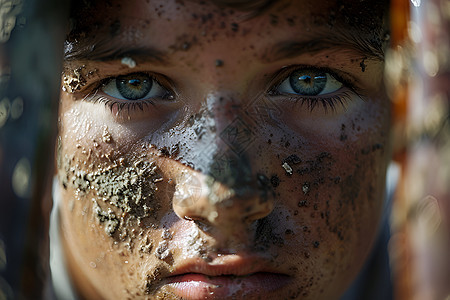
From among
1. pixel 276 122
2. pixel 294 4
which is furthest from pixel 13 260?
pixel 294 4

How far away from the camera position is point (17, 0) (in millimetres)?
910

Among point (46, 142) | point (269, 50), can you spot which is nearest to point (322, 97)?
point (269, 50)

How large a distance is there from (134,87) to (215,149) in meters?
0.22

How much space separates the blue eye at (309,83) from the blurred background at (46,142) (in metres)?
0.16

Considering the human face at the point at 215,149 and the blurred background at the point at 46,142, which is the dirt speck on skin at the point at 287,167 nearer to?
the human face at the point at 215,149

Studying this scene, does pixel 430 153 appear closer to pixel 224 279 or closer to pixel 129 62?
pixel 224 279

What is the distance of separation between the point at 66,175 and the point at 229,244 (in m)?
0.36

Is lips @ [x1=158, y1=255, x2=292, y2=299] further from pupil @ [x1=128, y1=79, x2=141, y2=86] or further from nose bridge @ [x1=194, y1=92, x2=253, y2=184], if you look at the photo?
Answer: pupil @ [x1=128, y1=79, x2=141, y2=86]

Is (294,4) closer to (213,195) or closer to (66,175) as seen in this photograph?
(213,195)

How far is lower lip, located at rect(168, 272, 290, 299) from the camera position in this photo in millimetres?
978

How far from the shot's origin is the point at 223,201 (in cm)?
90

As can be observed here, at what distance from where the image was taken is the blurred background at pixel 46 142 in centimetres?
87

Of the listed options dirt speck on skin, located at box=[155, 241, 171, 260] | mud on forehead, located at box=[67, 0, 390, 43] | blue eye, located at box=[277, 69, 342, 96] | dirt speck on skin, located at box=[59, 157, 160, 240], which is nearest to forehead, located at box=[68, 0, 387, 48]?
mud on forehead, located at box=[67, 0, 390, 43]

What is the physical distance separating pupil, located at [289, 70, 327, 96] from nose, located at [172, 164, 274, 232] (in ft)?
0.79
